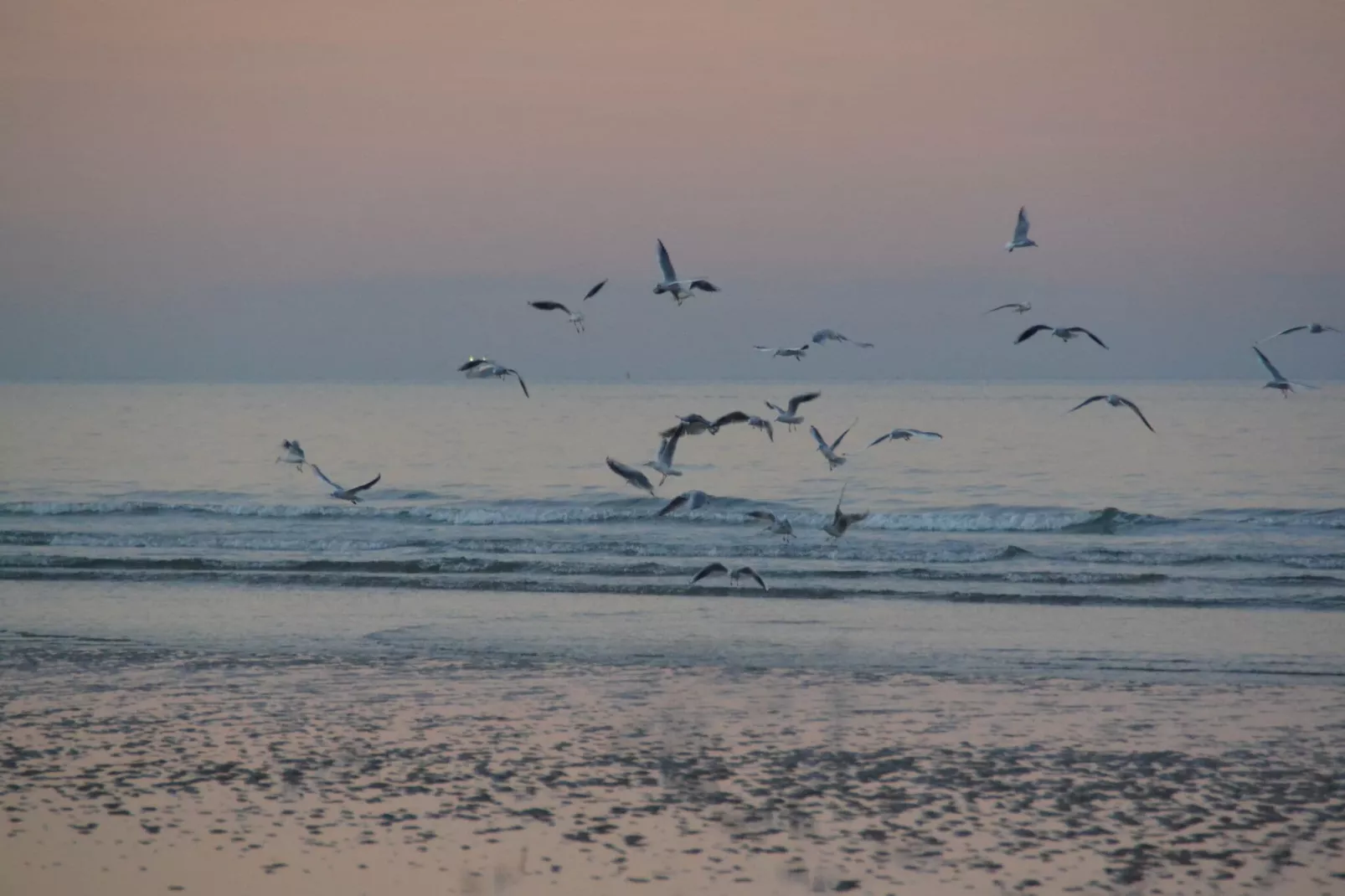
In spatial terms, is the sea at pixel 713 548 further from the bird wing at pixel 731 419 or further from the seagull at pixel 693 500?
the bird wing at pixel 731 419

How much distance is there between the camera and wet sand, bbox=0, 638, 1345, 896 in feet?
28.3

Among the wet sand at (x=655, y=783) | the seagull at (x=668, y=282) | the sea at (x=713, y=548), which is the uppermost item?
the seagull at (x=668, y=282)

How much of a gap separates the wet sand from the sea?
2.36 meters

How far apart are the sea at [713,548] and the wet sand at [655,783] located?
2.36 meters

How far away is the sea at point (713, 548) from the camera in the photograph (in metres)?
17.6

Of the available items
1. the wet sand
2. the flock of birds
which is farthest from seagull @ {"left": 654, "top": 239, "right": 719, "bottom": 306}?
the wet sand

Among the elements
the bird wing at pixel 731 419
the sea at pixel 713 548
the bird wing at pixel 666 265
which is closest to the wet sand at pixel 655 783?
the sea at pixel 713 548

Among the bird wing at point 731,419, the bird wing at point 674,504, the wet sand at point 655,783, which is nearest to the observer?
the wet sand at point 655,783

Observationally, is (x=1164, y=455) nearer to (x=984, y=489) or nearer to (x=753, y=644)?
(x=984, y=489)

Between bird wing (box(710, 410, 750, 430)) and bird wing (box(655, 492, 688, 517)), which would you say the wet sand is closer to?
bird wing (box(655, 492, 688, 517))

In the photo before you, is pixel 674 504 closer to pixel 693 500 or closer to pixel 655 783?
pixel 693 500

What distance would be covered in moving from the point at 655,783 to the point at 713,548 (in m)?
17.8

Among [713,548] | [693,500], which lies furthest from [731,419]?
[713,548]

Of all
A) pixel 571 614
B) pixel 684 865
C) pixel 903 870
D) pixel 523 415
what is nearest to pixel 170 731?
pixel 684 865
